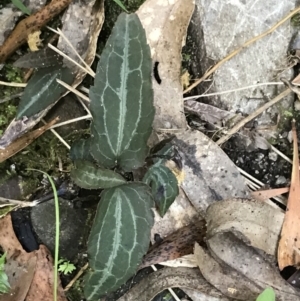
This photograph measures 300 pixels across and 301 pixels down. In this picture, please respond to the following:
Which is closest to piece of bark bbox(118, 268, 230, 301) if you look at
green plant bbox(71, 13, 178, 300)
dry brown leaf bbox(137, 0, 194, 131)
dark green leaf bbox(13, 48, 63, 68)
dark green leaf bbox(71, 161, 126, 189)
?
green plant bbox(71, 13, 178, 300)

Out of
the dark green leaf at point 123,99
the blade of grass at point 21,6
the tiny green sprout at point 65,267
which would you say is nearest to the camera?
the dark green leaf at point 123,99

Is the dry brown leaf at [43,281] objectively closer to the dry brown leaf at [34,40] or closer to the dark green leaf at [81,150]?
the dark green leaf at [81,150]

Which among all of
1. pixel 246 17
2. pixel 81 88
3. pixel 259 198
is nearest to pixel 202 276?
pixel 259 198

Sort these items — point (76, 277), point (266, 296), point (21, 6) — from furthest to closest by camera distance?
point (76, 277)
point (21, 6)
point (266, 296)

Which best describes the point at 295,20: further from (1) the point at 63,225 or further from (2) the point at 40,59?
(1) the point at 63,225

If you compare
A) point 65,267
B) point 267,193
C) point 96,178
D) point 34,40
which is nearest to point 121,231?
Result: point 96,178

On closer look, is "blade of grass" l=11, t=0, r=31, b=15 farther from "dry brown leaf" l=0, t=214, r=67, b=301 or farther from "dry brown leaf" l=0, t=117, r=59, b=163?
"dry brown leaf" l=0, t=214, r=67, b=301

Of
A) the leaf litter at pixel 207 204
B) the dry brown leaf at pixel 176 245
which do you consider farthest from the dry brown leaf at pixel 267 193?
the dry brown leaf at pixel 176 245
